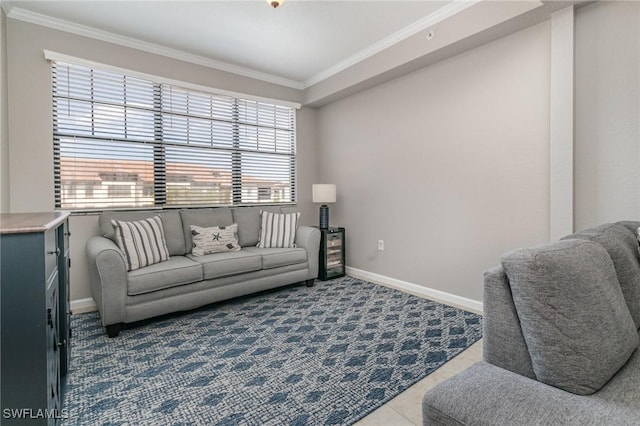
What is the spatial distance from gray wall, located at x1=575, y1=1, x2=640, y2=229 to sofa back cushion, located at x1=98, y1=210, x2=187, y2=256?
11.5 feet

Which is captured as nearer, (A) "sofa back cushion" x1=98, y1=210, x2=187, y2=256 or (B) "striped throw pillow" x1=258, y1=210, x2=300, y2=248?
(A) "sofa back cushion" x1=98, y1=210, x2=187, y2=256

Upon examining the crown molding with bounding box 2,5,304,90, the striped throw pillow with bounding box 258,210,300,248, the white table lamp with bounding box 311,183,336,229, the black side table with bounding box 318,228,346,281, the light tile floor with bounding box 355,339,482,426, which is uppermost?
the crown molding with bounding box 2,5,304,90

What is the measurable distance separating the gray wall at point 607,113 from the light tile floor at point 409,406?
4.83ft

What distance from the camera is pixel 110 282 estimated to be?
236 cm

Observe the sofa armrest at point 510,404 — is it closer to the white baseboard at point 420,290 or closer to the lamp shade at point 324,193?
the white baseboard at point 420,290

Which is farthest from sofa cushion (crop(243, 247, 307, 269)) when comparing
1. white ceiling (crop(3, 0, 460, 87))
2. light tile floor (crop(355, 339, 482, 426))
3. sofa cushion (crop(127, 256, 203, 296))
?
white ceiling (crop(3, 0, 460, 87))

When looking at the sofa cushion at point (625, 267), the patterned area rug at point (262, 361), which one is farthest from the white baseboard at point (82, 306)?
the sofa cushion at point (625, 267)

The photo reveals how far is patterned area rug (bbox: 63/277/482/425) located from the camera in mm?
1606

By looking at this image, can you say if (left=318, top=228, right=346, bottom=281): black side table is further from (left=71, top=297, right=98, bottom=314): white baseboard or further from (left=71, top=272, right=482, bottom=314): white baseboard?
(left=71, top=297, right=98, bottom=314): white baseboard

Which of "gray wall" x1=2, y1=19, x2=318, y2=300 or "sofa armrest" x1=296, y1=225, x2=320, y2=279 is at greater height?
"gray wall" x1=2, y1=19, x2=318, y2=300

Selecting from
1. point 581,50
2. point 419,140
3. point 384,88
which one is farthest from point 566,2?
point 384,88

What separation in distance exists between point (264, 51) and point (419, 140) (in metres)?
1.97

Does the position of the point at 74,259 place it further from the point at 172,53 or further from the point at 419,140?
the point at 419,140

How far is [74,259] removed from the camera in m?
3.04
